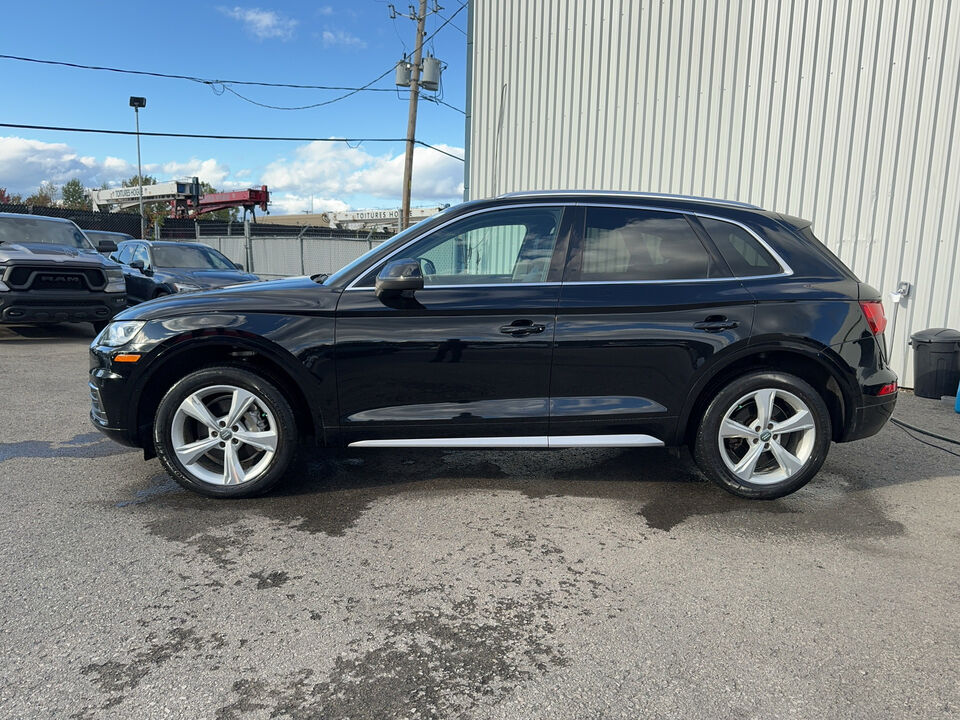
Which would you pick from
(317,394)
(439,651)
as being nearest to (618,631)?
(439,651)

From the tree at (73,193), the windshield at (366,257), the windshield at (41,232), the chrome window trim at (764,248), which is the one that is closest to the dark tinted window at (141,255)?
the windshield at (41,232)

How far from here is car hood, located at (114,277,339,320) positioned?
3.76 metres

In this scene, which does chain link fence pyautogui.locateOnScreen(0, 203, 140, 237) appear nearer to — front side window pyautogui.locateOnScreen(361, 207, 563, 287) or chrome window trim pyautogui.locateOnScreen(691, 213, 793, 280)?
front side window pyautogui.locateOnScreen(361, 207, 563, 287)

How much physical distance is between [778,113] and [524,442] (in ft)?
22.3

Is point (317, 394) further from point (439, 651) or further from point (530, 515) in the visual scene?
point (439, 651)

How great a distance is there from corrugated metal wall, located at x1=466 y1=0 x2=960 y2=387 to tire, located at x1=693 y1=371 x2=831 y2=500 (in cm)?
508

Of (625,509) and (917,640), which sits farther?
(625,509)

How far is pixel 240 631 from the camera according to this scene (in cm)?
257

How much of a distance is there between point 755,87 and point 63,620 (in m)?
9.07

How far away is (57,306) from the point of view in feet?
32.3

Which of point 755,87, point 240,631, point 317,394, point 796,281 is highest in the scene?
point 755,87

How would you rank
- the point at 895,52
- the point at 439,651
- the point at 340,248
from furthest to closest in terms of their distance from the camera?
the point at 340,248 < the point at 895,52 < the point at 439,651

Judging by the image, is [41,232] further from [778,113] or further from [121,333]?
[778,113]

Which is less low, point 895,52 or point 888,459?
point 895,52
